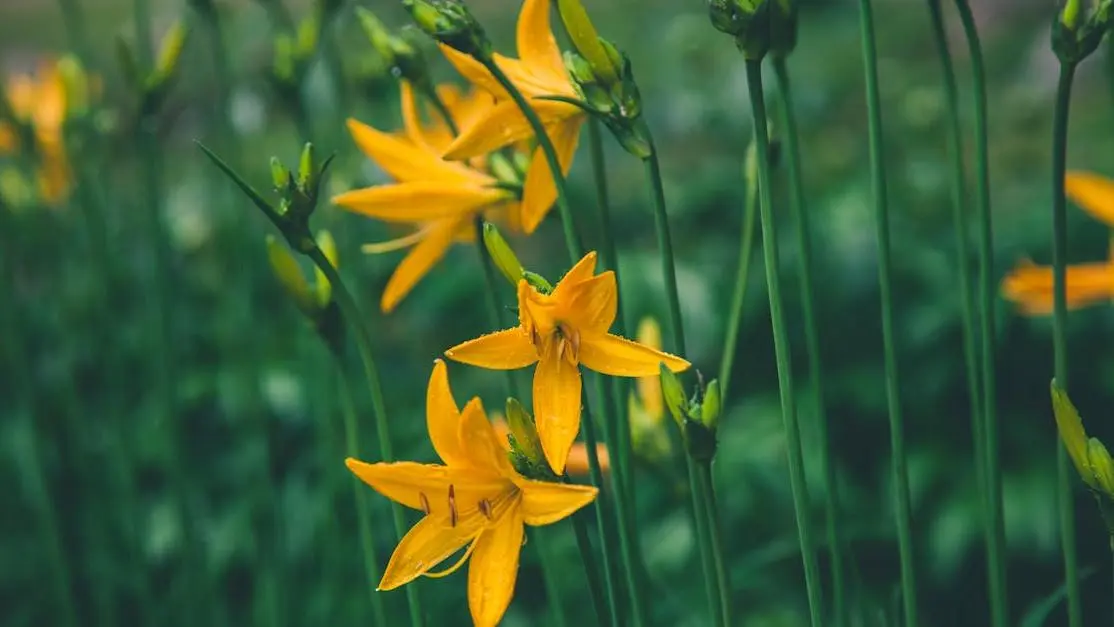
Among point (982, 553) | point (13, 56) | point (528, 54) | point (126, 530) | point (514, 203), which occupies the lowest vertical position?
point (982, 553)

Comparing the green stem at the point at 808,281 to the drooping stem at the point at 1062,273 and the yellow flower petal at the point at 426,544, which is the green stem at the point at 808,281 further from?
the yellow flower petal at the point at 426,544

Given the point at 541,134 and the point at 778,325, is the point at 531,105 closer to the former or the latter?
the point at 541,134

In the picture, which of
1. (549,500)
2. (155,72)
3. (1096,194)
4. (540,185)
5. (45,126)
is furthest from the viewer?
(45,126)

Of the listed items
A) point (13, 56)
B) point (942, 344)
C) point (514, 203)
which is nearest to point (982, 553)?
point (942, 344)

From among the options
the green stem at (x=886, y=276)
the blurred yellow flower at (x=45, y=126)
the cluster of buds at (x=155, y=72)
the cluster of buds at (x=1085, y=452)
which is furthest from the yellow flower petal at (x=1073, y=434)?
the blurred yellow flower at (x=45, y=126)

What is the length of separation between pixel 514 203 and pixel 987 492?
0.48 m

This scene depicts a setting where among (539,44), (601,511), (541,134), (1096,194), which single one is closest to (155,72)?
(539,44)

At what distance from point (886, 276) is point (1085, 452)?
19cm

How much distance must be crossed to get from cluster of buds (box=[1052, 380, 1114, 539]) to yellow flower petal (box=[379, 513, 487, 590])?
43 centimetres

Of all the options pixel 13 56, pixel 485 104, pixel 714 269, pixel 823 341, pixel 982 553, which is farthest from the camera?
pixel 13 56

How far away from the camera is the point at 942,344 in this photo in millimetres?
2010

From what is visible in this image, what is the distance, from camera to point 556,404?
80cm

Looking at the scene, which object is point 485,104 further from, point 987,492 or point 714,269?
point 714,269

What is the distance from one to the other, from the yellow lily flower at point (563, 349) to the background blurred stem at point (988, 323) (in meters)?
0.30
